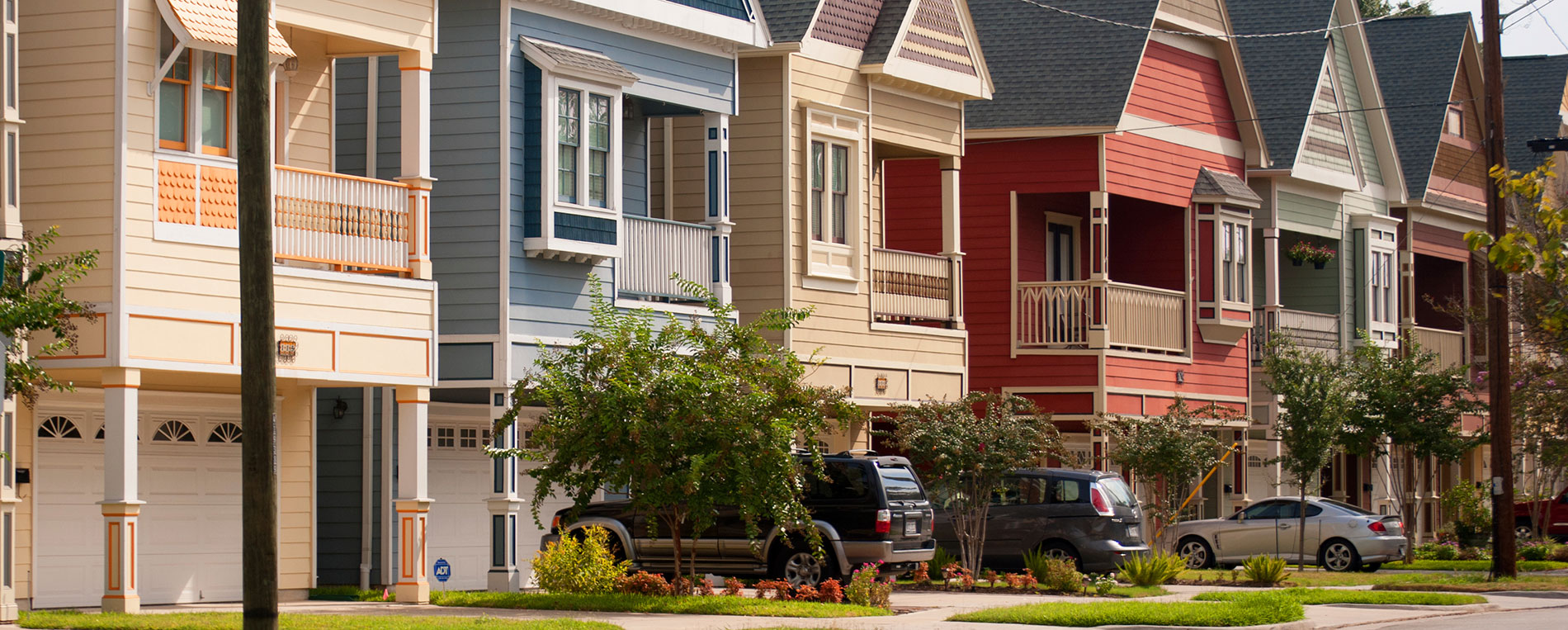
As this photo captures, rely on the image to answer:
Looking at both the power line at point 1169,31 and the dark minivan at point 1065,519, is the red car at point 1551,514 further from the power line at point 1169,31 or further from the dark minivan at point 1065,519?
the dark minivan at point 1065,519

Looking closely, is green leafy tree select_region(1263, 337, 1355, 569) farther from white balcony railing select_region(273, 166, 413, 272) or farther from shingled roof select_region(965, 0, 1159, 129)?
white balcony railing select_region(273, 166, 413, 272)

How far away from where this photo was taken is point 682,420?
20.0m

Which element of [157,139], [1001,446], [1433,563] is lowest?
[1433,563]

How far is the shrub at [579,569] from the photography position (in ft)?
69.3

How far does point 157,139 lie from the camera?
19.3m

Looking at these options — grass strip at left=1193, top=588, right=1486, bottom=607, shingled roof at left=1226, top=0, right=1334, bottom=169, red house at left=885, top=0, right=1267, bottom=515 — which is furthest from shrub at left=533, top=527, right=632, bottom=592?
shingled roof at left=1226, top=0, right=1334, bottom=169

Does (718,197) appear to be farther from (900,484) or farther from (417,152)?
(417,152)

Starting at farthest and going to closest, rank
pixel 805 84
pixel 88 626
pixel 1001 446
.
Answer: pixel 805 84 → pixel 1001 446 → pixel 88 626

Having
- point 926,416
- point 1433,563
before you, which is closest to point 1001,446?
point 926,416

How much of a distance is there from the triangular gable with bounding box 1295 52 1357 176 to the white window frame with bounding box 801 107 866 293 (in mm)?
11764

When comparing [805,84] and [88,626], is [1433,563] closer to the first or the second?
[805,84]

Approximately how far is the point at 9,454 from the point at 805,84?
12732mm

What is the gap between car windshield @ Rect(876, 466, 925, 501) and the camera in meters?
23.0

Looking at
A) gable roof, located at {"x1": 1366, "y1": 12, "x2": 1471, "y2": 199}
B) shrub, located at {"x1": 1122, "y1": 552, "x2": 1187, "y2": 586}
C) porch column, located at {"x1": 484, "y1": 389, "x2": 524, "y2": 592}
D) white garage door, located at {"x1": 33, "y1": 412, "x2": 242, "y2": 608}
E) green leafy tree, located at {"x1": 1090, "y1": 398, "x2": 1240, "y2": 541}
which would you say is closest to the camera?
white garage door, located at {"x1": 33, "y1": 412, "x2": 242, "y2": 608}
